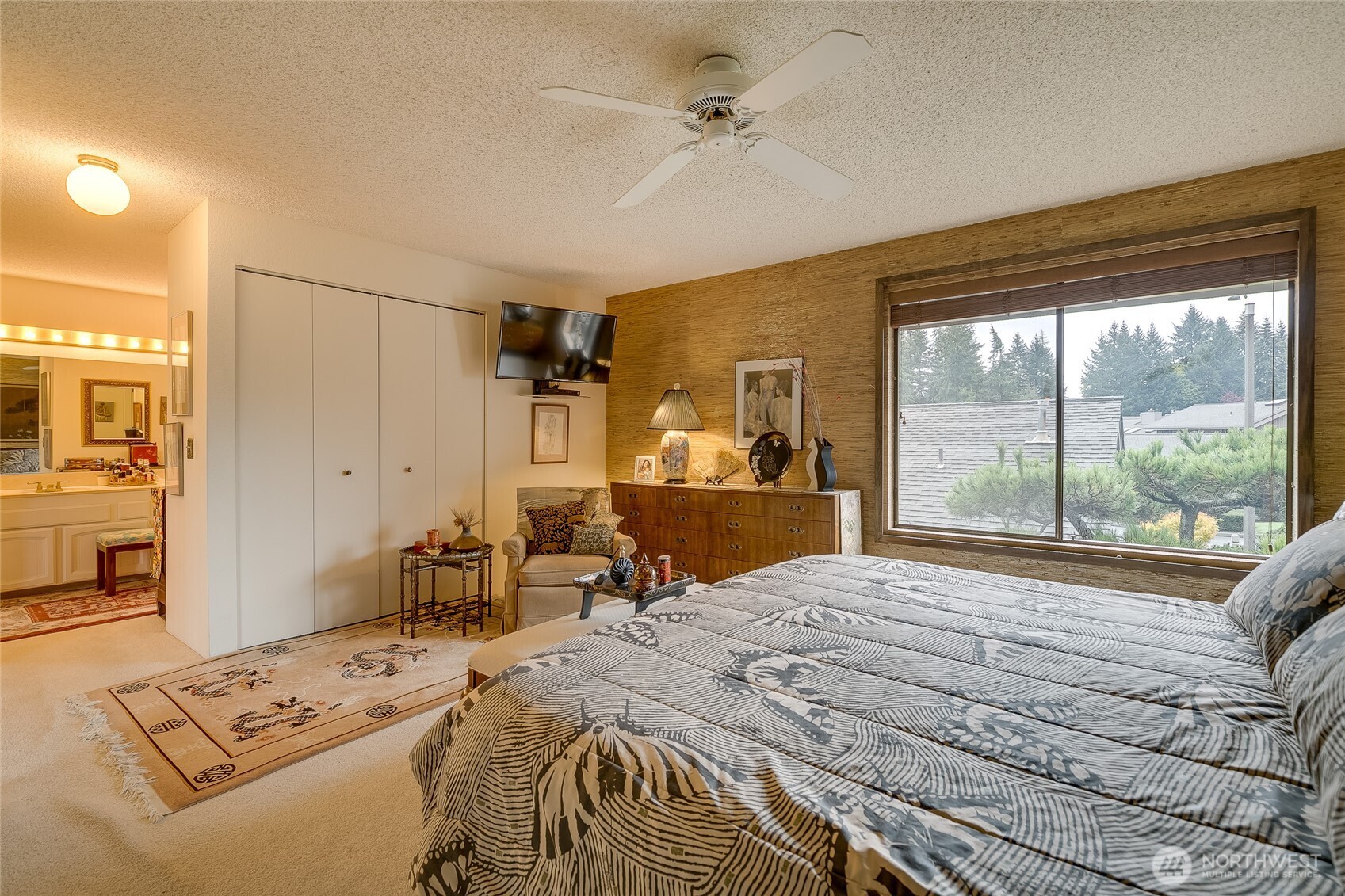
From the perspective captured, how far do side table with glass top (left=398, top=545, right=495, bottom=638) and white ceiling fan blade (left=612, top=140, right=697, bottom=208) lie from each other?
2.46 m

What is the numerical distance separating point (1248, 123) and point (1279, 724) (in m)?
2.75

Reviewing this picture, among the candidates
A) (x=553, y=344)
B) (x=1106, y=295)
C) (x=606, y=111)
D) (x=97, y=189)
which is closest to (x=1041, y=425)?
(x=1106, y=295)

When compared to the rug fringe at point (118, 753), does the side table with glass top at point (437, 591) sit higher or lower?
higher

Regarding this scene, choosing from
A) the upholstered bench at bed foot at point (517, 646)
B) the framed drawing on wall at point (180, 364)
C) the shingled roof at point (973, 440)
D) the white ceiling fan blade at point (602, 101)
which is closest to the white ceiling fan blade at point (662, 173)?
the white ceiling fan blade at point (602, 101)

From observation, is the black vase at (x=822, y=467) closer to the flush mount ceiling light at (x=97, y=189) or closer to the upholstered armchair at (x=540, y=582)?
the upholstered armchair at (x=540, y=582)

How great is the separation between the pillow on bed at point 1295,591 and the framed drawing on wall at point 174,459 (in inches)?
196

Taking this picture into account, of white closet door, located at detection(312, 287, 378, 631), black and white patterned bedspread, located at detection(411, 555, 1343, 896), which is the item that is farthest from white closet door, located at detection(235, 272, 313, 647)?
black and white patterned bedspread, located at detection(411, 555, 1343, 896)

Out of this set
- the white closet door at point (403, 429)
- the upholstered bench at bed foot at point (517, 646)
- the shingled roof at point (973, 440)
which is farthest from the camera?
the white closet door at point (403, 429)

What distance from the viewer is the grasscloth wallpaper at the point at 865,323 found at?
2.86 m

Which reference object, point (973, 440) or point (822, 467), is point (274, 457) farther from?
point (973, 440)

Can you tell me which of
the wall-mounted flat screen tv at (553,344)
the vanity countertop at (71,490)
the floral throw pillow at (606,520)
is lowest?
the floral throw pillow at (606,520)

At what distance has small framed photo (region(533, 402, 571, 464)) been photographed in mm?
5289

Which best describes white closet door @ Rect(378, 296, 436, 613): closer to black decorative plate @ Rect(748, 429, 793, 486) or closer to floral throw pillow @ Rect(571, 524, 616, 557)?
floral throw pillow @ Rect(571, 524, 616, 557)

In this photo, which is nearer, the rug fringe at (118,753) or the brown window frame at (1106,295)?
the rug fringe at (118,753)
